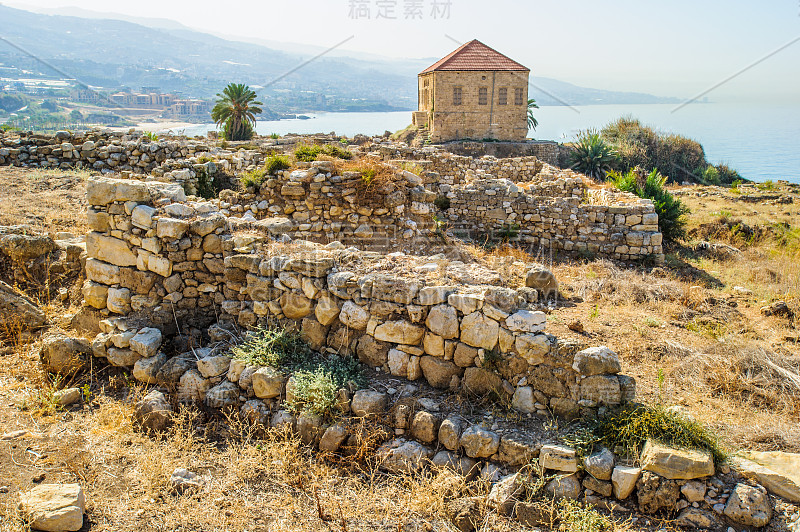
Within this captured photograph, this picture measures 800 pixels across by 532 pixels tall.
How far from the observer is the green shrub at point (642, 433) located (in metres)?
3.83

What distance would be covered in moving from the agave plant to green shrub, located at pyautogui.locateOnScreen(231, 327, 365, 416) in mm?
20355

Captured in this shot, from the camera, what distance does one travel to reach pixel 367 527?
3715 mm

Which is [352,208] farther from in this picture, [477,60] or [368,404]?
[477,60]

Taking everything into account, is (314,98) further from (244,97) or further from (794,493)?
(794,493)

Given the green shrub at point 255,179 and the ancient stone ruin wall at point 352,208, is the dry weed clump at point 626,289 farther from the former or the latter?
the green shrub at point 255,179

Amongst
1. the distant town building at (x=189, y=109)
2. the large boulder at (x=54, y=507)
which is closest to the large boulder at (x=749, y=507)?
the large boulder at (x=54, y=507)

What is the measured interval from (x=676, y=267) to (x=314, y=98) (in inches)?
2066

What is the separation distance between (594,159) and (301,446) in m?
21.3

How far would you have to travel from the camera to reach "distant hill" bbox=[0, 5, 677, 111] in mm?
55844

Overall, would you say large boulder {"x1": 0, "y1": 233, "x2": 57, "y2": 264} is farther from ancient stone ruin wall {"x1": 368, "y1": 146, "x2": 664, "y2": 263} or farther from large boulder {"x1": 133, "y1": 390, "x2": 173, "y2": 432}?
ancient stone ruin wall {"x1": 368, "y1": 146, "x2": 664, "y2": 263}

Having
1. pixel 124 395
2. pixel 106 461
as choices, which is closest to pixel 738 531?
pixel 106 461

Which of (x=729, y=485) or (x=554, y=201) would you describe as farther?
(x=554, y=201)

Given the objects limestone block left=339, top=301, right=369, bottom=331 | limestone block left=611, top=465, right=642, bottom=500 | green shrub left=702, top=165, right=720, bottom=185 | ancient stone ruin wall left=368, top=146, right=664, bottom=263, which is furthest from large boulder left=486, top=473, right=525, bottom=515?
green shrub left=702, top=165, right=720, bottom=185

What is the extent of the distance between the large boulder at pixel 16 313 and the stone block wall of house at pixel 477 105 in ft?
106
